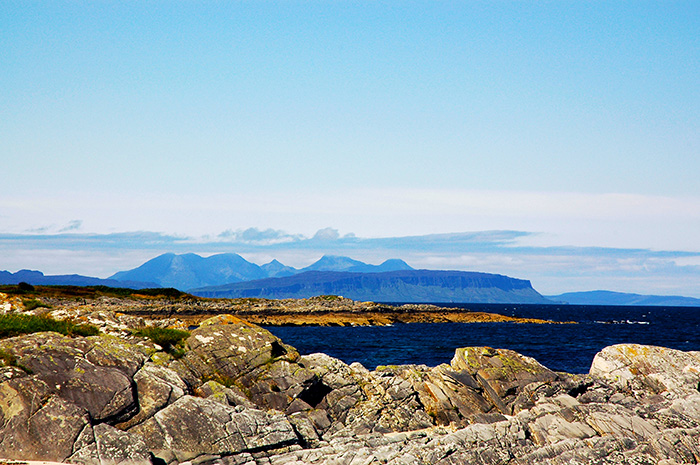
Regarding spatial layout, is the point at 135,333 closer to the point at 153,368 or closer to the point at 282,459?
the point at 153,368

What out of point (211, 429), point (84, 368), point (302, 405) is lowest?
point (302, 405)

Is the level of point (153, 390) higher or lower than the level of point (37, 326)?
lower

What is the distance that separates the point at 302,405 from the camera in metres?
22.6

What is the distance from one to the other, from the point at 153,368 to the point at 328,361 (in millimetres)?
8220

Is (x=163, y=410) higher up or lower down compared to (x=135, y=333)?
lower down

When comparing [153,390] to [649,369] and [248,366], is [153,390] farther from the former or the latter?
[649,369]

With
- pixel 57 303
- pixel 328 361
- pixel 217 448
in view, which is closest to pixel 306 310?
pixel 57 303

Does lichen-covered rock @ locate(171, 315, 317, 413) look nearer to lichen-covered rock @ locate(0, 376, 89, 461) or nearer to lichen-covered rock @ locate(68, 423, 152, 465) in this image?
lichen-covered rock @ locate(68, 423, 152, 465)

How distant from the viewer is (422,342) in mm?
67562

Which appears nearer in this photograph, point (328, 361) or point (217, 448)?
point (217, 448)

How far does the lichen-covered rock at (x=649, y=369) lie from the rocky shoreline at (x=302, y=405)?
7 centimetres

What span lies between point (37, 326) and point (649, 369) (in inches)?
1129

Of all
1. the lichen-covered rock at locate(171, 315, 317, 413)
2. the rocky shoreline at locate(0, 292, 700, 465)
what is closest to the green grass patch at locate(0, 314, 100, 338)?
the rocky shoreline at locate(0, 292, 700, 465)

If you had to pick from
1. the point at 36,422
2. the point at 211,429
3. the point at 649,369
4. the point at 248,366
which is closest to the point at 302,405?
the point at 248,366
